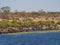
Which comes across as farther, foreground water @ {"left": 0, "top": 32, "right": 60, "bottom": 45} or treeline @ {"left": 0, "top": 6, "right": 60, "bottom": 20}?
treeline @ {"left": 0, "top": 6, "right": 60, "bottom": 20}

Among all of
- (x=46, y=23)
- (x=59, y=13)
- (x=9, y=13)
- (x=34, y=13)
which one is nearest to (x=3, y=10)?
(x=9, y=13)

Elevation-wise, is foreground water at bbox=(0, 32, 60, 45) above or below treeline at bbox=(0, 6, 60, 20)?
above

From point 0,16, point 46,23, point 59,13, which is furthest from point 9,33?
point 59,13

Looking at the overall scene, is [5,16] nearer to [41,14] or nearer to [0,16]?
[0,16]

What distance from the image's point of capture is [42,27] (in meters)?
82.2

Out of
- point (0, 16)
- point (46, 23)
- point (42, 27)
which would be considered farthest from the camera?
point (0, 16)

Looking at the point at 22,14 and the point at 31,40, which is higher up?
the point at 31,40

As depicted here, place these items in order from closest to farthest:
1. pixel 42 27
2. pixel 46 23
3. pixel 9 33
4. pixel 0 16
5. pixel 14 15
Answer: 1. pixel 9 33
2. pixel 42 27
3. pixel 46 23
4. pixel 0 16
5. pixel 14 15

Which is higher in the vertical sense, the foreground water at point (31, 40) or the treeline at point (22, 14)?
the foreground water at point (31, 40)

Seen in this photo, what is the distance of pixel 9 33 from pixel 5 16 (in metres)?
55.1

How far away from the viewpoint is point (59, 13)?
140 m

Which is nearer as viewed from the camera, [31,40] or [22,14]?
[31,40]

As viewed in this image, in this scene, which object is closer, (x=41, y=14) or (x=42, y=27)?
(x=42, y=27)

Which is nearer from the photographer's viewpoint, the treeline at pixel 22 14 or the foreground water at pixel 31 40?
the foreground water at pixel 31 40
